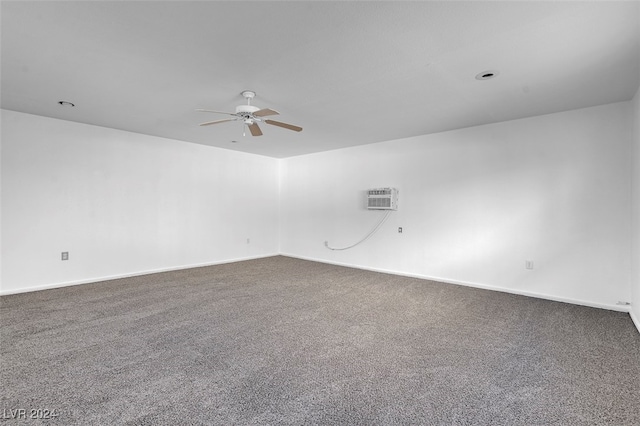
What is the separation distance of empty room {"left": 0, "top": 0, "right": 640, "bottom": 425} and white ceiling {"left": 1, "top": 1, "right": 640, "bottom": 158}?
23mm

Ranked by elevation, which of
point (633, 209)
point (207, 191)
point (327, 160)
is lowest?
point (633, 209)

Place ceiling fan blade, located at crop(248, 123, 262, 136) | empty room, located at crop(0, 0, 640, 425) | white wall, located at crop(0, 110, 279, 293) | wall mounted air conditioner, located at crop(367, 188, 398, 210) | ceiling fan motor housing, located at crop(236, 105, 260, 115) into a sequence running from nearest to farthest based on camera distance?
empty room, located at crop(0, 0, 640, 425) < ceiling fan motor housing, located at crop(236, 105, 260, 115) < ceiling fan blade, located at crop(248, 123, 262, 136) < white wall, located at crop(0, 110, 279, 293) < wall mounted air conditioner, located at crop(367, 188, 398, 210)

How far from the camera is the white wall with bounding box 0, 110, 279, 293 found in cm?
413

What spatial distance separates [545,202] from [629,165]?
0.88 meters

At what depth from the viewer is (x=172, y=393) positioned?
192cm

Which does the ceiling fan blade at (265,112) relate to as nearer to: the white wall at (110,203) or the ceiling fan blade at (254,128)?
the ceiling fan blade at (254,128)

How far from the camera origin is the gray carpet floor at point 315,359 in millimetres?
1766

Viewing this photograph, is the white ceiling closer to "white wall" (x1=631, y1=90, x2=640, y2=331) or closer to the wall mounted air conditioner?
"white wall" (x1=631, y1=90, x2=640, y2=331)

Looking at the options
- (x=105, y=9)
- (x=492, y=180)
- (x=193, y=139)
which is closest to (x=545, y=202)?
(x=492, y=180)

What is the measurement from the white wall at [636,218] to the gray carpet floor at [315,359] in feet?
0.79

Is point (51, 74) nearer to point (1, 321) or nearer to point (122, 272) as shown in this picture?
point (1, 321)

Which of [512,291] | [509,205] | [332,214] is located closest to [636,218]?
[509,205]

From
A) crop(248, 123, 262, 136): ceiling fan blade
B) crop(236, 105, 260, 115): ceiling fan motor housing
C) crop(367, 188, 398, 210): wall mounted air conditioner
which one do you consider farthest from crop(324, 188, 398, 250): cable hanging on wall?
crop(236, 105, 260, 115): ceiling fan motor housing

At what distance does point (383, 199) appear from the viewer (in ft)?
18.1
